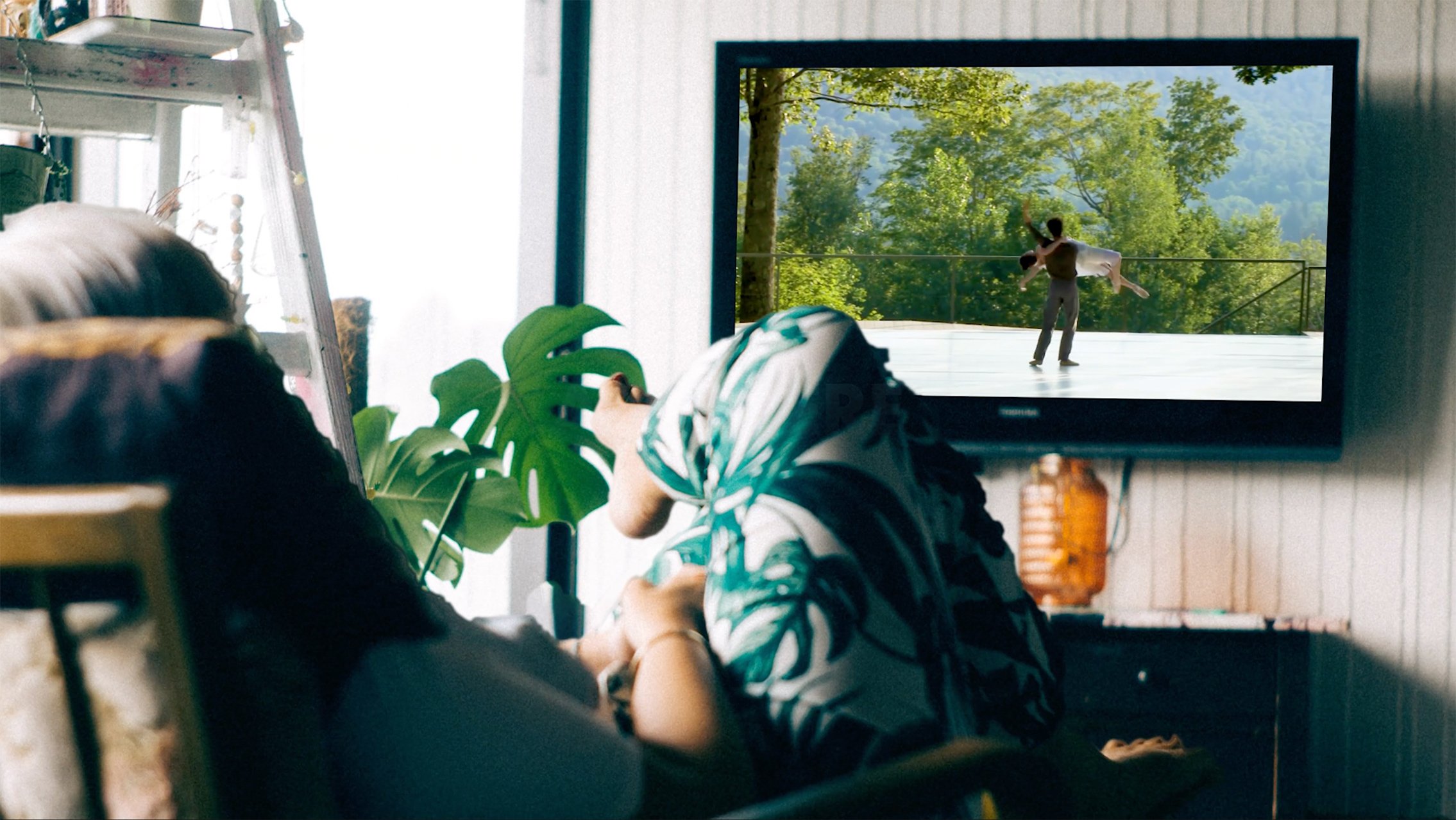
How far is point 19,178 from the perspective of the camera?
143 cm

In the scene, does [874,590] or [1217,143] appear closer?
[874,590]

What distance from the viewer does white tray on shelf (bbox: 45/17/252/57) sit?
155 centimetres

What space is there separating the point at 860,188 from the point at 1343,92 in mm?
1071

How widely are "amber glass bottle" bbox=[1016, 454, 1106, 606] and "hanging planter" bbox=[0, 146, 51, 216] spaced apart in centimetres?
196

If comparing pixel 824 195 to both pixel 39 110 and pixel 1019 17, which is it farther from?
pixel 39 110

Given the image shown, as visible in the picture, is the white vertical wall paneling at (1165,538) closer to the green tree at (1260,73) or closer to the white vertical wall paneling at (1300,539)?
the white vertical wall paneling at (1300,539)

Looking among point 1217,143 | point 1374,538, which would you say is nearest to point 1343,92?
point 1217,143

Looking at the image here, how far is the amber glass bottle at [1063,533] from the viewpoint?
258 centimetres

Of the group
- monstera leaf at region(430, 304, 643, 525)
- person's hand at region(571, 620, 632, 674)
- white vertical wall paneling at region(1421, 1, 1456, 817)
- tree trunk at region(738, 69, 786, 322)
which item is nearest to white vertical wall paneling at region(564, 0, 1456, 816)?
white vertical wall paneling at region(1421, 1, 1456, 817)

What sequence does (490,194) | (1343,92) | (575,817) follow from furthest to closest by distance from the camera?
1. (490,194)
2. (1343,92)
3. (575,817)

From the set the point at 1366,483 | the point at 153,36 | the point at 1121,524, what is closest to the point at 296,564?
the point at 153,36

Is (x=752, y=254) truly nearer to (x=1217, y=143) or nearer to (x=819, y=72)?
(x=819, y=72)

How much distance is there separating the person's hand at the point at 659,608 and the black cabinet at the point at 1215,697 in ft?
5.42

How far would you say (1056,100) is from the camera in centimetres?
270
